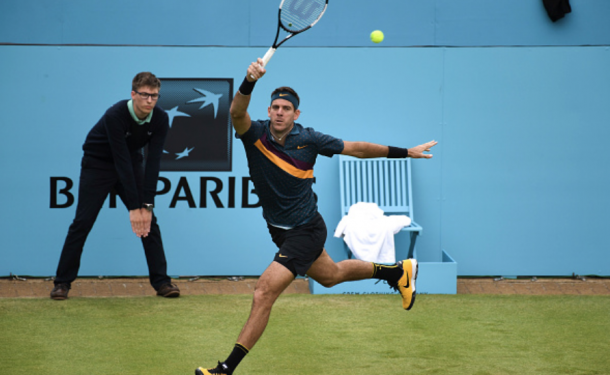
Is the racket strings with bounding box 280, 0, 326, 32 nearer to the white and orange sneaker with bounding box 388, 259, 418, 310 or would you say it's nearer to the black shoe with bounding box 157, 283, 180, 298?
the white and orange sneaker with bounding box 388, 259, 418, 310

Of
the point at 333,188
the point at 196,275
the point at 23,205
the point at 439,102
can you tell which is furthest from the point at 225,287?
the point at 439,102

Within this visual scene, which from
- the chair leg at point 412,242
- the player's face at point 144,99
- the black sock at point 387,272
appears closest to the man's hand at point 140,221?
the player's face at point 144,99

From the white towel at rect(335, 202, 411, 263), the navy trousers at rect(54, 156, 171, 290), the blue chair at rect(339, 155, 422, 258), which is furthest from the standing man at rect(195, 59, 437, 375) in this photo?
the blue chair at rect(339, 155, 422, 258)

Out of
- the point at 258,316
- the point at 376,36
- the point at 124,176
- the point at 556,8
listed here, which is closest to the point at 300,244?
the point at 258,316

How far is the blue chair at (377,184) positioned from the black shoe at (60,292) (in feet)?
7.96

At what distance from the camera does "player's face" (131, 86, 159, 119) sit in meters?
5.78

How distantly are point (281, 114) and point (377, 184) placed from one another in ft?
9.35

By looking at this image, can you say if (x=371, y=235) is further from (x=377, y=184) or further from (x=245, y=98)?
(x=245, y=98)

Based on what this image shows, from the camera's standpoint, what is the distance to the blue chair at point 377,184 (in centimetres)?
700

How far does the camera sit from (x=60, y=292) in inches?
242

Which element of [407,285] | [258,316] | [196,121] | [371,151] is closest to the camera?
[258,316]

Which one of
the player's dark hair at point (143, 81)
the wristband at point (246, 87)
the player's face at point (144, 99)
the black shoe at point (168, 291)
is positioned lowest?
the black shoe at point (168, 291)

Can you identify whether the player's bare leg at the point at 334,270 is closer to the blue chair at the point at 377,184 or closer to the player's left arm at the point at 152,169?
the player's left arm at the point at 152,169

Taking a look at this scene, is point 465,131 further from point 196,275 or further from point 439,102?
point 196,275
